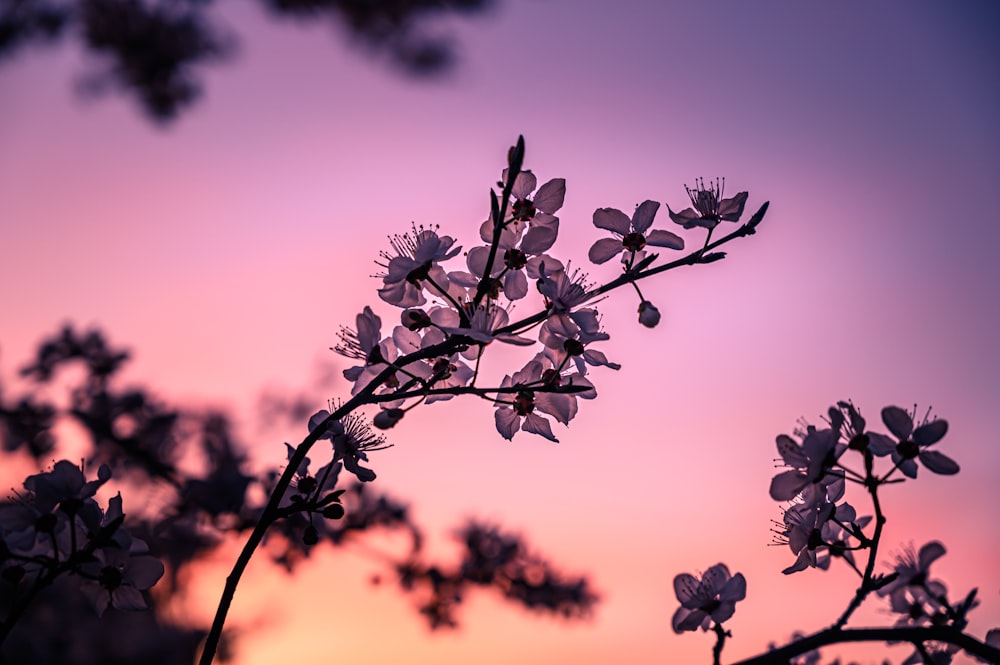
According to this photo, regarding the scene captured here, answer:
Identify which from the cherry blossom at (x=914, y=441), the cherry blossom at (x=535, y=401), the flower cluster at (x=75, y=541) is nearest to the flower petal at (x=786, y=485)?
the cherry blossom at (x=914, y=441)

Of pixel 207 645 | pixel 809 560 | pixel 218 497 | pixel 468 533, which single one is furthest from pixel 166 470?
pixel 809 560

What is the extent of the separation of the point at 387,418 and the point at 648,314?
22.6 inches

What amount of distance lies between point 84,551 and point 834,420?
1293 millimetres

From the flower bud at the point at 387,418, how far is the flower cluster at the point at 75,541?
459 millimetres

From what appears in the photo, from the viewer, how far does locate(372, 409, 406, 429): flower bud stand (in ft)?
4.72

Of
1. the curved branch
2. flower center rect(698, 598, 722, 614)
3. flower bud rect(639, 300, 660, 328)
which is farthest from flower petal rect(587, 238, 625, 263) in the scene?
the curved branch

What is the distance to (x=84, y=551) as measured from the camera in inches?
54.7

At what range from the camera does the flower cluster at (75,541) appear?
1414 millimetres

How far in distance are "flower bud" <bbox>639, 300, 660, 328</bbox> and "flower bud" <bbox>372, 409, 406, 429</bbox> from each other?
0.54 metres

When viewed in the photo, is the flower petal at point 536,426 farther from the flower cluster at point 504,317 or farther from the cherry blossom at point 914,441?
the cherry blossom at point 914,441

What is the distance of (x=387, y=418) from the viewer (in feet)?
4.74

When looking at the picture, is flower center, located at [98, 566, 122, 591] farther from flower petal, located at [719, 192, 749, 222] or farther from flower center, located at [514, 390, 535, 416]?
flower petal, located at [719, 192, 749, 222]

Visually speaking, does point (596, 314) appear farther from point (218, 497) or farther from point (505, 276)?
point (218, 497)

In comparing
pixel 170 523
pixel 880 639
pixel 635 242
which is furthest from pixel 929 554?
pixel 170 523
